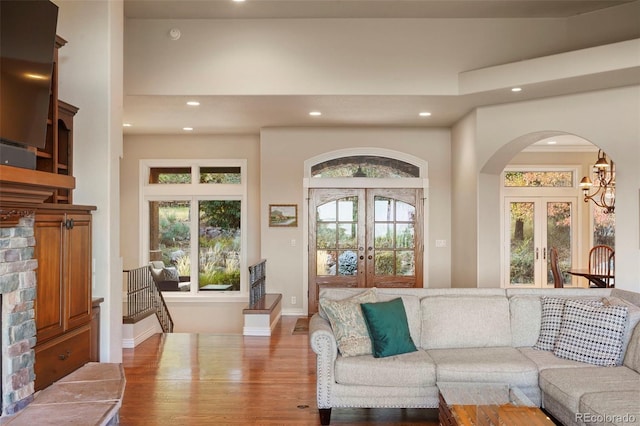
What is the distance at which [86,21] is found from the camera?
405cm

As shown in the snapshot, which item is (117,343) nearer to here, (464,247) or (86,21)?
(86,21)

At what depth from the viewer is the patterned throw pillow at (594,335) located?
360cm

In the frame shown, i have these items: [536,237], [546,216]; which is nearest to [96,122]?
[536,237]

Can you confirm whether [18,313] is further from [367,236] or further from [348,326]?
[367,236]

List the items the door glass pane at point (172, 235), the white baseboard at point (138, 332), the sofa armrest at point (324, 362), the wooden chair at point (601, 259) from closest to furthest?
the sofa armrest at point (324, 362)
the white baseboard at point (138, 332)
the wooden chair at point (601, 259)
the door glass pane at point (172, 235)

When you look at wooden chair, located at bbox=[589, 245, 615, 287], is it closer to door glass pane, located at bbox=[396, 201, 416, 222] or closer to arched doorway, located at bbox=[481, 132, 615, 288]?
arched doorway, located at bbox=[481, 132, 615, 288]

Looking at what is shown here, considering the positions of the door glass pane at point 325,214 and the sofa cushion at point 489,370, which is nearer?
the sofa cushion at point 489,370

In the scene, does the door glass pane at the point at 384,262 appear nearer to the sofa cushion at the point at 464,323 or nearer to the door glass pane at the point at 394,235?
the door glass pane at the point at 394,235

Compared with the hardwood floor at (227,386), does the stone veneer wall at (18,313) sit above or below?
above

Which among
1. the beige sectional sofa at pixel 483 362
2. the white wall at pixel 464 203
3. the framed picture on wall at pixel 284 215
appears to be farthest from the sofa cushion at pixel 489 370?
the framed picture on wall at pixel 284 215

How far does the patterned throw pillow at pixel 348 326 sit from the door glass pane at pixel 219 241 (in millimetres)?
4820

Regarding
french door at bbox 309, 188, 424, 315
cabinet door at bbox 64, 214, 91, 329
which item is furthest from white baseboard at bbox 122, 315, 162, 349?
french door at bbox 309, 188, 424, 315

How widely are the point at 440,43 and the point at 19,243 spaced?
479 cm

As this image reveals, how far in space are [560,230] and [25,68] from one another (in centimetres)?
860
